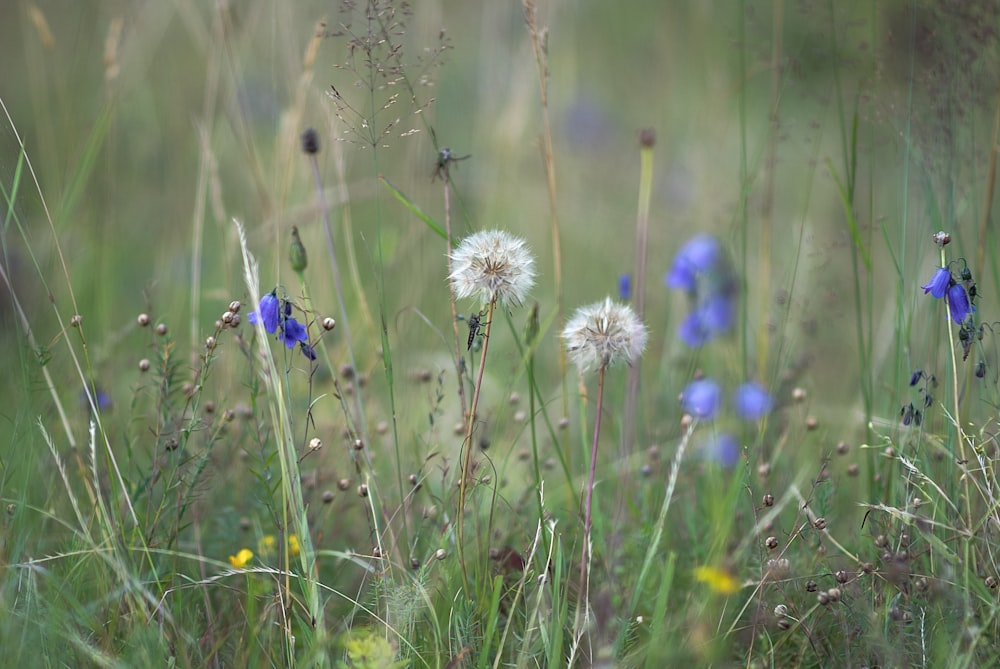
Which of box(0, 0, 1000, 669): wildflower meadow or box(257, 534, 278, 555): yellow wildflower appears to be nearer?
box(0, 0, 1000, 669): wildflower meadow

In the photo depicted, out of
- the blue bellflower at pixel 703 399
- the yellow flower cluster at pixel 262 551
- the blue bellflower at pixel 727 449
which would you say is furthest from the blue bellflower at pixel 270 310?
the blue bellflower at pixel 727 449

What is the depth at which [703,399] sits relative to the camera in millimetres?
2551

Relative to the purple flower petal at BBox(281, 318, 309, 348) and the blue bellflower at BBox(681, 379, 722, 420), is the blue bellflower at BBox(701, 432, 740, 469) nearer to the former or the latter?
the blue bellflower at BBox(681, 379, 722, 420)

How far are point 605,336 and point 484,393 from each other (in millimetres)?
1610

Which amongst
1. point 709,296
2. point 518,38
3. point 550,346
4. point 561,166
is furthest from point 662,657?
point 561,166

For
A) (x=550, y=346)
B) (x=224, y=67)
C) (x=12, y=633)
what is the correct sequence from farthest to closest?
(x=224, y=67), (x=550, y=346), (x=12, y=633)

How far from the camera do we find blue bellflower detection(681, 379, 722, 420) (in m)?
2.48

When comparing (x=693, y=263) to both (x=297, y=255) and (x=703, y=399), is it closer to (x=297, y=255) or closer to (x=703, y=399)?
(x=703, y=399)

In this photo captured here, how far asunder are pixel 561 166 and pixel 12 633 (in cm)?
441

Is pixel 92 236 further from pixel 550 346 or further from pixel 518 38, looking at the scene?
pixel 518 38

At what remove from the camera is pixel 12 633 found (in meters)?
1.42

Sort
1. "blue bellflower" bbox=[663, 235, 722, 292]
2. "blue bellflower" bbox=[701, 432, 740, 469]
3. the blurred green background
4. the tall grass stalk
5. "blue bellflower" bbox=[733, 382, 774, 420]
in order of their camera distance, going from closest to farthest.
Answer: the tall grass stalk → the blurred green background → "blue bellflower" bbox=[733, 382, 774, 420] → "blue bellflower" bbox=[701, 432, 740, 469] → "blue bellflower" bbox=[663, 235, 722, 292]

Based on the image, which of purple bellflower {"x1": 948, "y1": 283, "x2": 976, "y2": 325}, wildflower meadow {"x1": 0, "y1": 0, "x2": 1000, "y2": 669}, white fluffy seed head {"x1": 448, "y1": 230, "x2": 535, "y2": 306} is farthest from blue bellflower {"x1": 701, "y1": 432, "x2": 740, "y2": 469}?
white fluffy seed head {"x1": 448, "y1": 230, "x2": 535, "y2": 306}

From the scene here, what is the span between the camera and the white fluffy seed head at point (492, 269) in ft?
5.21
